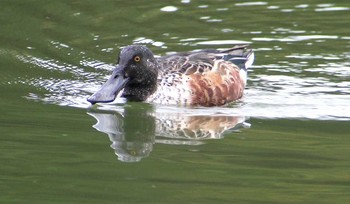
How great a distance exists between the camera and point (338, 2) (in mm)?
16266

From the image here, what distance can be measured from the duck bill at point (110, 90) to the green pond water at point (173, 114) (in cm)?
15

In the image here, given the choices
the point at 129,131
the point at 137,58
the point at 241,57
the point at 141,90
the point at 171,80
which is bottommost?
the point at 129,131

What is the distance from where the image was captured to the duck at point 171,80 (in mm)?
11500

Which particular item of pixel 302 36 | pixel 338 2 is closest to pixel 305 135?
pixel 302 36

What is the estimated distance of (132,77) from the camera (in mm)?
11711

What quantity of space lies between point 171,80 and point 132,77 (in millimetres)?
457

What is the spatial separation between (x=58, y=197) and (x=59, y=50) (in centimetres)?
676

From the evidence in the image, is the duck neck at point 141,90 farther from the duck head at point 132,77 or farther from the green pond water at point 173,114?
the green pond water at point 173,114

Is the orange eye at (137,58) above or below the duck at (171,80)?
above

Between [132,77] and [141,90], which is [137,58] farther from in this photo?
[141,90]

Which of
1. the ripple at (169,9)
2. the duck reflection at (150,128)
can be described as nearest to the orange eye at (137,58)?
the duck reflection at (150,128)

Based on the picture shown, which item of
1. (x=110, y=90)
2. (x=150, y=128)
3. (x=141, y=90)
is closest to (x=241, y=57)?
(x=141, y=90)

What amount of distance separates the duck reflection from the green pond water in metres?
0.02

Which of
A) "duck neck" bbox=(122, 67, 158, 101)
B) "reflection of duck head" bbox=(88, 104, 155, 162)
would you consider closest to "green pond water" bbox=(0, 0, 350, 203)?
"reflection of duck head" bbox=(88, 104, 155, 162)
